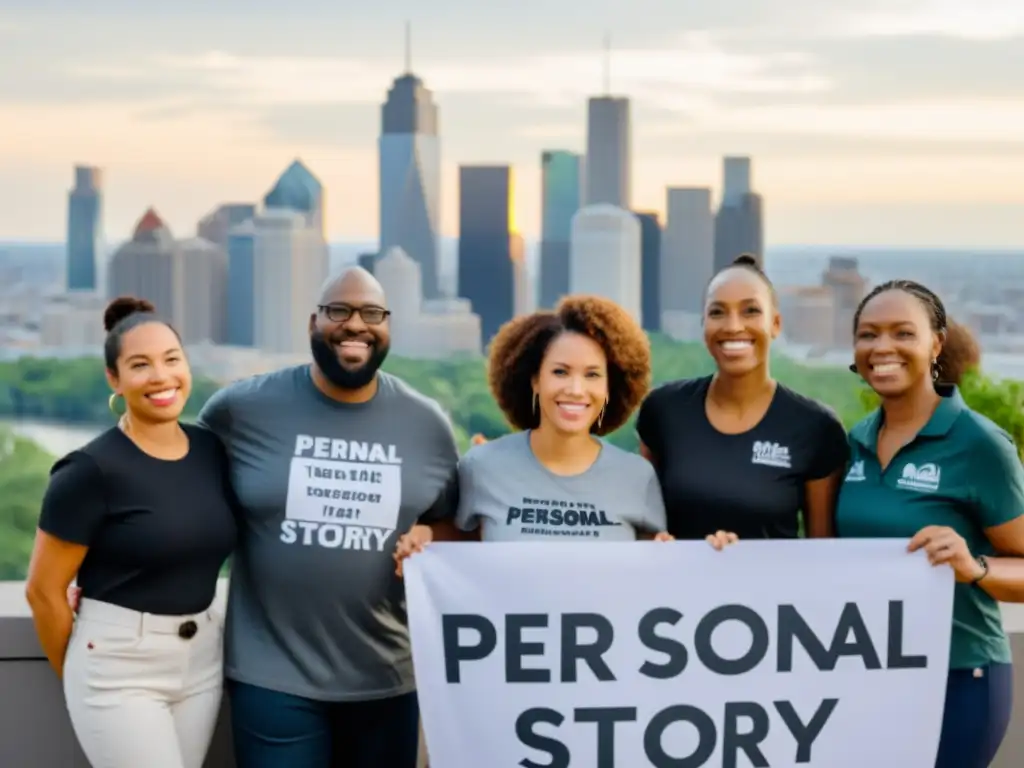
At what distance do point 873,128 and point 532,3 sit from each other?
20.2 meters

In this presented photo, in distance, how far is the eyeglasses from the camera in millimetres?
3189

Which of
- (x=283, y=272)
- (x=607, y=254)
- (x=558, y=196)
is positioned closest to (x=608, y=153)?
(x=558, y=196)

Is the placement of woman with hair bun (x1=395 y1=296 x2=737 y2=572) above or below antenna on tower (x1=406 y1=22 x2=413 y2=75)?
below

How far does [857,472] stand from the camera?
3.20 metres

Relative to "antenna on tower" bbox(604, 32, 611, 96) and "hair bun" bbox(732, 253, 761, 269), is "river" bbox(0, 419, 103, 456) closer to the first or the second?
"antenna on tower" bbox(604, 32, 611, 96)

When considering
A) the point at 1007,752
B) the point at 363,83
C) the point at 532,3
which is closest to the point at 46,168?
the point at 363,83

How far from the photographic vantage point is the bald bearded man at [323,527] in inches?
124

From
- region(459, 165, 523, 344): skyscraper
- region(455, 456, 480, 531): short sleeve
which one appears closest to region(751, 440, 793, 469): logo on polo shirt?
region(455, 456, 480, 531): short sleeve

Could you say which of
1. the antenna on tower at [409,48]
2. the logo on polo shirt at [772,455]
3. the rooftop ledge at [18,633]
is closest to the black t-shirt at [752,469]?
the logo on polo shirt at [772,455]

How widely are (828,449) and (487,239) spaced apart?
7492cm

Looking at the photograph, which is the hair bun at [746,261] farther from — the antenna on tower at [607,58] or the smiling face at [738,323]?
the antenna on tower at [607,58]

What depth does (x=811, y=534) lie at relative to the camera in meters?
3.35

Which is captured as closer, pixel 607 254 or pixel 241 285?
pixel 607 254

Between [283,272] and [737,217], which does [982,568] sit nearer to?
[737,217]
